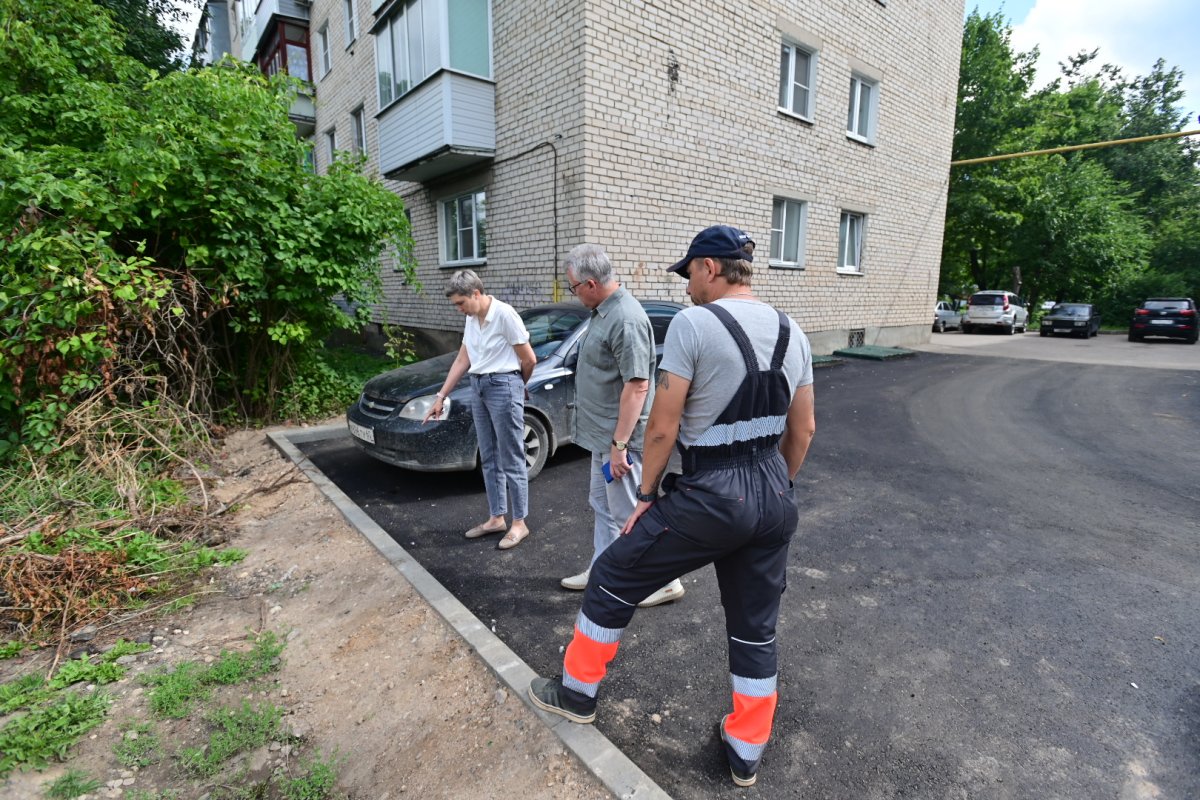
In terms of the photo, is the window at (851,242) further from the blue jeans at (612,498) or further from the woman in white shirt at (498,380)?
the blue jeans at (612,498)

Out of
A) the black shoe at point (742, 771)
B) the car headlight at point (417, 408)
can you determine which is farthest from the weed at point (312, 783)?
the car headlight at point (417, 408)

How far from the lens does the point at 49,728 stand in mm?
2211

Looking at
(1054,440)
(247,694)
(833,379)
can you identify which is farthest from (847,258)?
(247,694)

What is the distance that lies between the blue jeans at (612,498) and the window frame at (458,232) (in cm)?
842

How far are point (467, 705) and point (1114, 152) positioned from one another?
4714 centimetres

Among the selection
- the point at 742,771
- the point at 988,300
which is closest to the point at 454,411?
the point at 742,771

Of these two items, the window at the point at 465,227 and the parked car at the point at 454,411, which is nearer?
the parked car at the point at 454,411

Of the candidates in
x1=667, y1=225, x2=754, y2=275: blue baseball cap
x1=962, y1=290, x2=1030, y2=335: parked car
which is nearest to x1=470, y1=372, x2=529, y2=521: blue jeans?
x1=667, y1=225, x2=754, y2=275: blue baseball cap

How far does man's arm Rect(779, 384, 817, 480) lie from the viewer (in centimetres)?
207

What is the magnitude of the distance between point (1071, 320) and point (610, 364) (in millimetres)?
26563

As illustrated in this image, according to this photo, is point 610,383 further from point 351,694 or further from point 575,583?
point 351,694

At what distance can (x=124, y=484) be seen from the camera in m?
4.12

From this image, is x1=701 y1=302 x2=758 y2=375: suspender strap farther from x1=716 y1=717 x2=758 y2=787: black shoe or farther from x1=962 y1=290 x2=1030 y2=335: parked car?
x1=962 y1=290 x2=1030 y2=335: parked car

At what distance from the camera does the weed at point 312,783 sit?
77.9 inches
